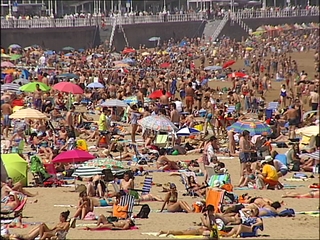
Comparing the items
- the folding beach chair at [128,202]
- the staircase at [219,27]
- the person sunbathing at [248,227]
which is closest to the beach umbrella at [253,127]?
the folding beach chair at [128,202]

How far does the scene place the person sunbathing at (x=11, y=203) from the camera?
12.2 meters

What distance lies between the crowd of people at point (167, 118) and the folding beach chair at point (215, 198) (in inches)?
9.0

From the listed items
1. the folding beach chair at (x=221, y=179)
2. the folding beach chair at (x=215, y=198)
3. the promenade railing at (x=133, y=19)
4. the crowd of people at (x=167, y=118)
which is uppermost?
the folding beach chair at (x=215, y=198)

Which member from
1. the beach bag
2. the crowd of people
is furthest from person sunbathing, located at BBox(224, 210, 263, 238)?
the beach bag

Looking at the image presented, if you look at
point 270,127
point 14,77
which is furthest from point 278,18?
point 270,127

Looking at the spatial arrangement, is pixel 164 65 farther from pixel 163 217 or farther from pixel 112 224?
pixel 112 224

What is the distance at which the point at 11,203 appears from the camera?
12344 millimetres

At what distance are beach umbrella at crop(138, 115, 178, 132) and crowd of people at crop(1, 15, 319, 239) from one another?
0.35m

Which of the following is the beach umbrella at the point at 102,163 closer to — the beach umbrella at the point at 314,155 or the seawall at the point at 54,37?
the beach umbrella at the point at 314,155

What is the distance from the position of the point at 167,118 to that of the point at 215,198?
732 cm

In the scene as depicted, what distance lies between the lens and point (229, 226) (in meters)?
11.6

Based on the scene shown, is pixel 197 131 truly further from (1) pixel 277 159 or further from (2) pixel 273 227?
(2) pixel 273 227

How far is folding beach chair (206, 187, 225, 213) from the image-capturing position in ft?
41.0

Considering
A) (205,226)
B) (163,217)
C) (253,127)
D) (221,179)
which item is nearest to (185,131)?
(253,127)
